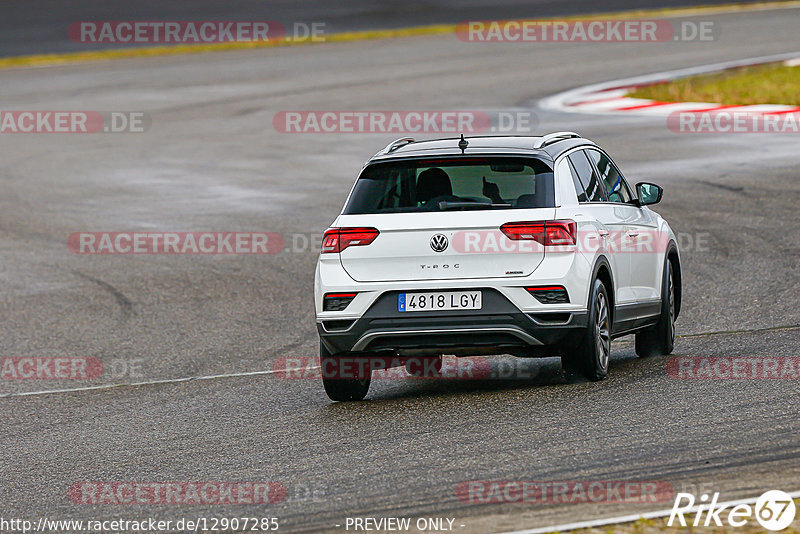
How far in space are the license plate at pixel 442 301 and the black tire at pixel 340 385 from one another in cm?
71

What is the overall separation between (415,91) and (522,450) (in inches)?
764

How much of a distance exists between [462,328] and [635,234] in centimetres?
210

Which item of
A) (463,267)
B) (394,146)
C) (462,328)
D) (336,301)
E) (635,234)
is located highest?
(394,146)

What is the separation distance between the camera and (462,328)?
8.48 m

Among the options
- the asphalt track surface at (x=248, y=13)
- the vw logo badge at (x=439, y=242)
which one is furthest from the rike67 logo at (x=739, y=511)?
the asphalt track surface at (x=248, y=13)

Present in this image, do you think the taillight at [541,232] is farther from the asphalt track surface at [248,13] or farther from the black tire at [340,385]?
the asphalt track surface at [248,13]

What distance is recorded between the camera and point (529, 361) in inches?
420

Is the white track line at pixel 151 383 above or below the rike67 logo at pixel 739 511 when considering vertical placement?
below

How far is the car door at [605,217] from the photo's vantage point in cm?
917

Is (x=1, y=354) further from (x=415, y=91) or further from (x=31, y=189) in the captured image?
(x=415, y=91)

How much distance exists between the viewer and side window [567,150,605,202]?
941cm

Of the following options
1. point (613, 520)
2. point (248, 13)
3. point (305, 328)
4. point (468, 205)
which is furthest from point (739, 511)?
point (248, 13)

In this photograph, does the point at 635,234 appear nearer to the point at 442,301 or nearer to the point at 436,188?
the point at 436,188

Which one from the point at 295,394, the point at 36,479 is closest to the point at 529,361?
the point at 295,394
